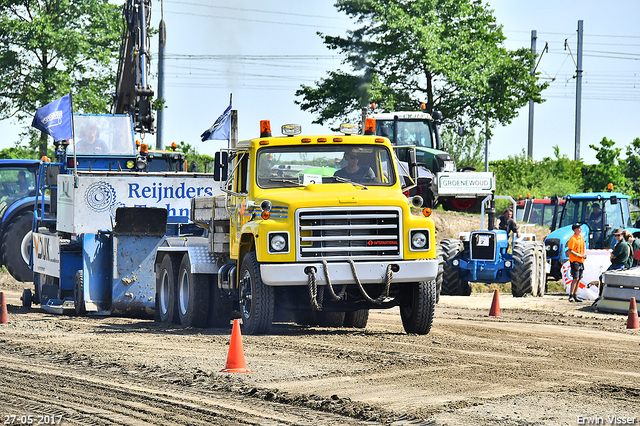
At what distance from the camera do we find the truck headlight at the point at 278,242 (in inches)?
454

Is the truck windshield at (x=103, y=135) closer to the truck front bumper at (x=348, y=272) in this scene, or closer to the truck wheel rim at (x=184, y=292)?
the truck wheel rim at (x=184, y=292)

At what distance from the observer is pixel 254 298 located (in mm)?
11938

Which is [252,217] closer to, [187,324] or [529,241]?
[187,324]

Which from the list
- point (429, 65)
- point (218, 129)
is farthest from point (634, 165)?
point (218, 129)

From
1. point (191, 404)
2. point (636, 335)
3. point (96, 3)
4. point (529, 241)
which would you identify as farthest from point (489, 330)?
point (96, 3)

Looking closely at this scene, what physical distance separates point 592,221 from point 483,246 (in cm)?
397

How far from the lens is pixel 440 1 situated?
3269 centimetres

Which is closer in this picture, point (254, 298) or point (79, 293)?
point (254, 298)

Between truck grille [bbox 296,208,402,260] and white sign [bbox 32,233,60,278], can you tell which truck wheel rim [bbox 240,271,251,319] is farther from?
white sign [bbox 32,233,60,278]

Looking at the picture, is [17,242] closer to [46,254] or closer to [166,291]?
[46,254]

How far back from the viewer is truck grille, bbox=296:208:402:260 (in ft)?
38.0

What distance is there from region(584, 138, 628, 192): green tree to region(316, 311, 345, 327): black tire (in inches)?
1253

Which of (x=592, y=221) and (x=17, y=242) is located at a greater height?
(x=592, y=221)

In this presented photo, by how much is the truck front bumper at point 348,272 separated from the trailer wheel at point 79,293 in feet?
17.9
